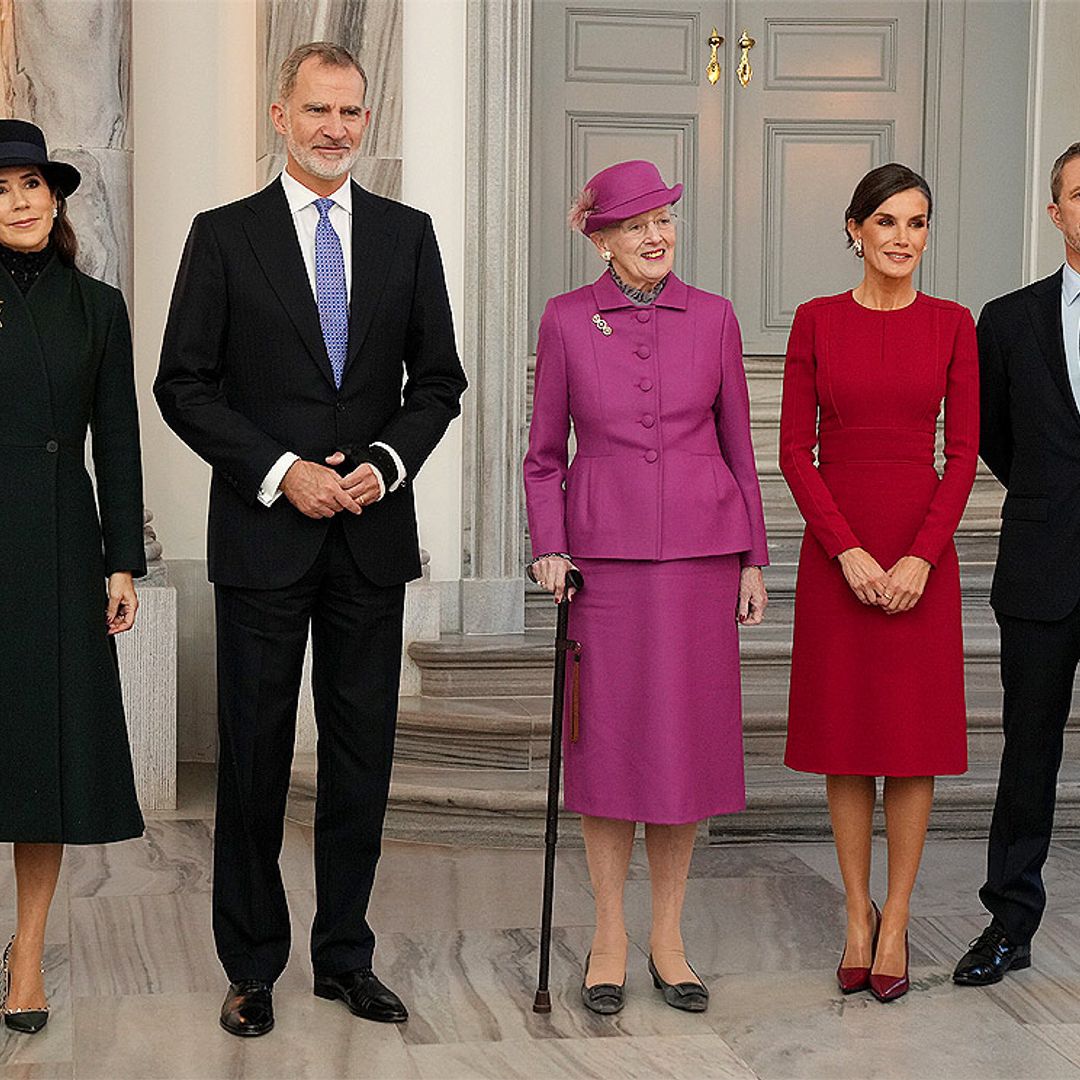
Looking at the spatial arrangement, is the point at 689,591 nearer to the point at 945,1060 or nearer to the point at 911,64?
the point at 945,1060

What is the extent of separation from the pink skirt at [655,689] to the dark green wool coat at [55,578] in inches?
38.0

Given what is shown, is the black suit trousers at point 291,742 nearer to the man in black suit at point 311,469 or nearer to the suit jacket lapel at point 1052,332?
the man in black suit at point 311,469

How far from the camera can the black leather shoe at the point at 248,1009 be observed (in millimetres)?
3574

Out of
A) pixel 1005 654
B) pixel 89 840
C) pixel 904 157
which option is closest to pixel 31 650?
pixel 89 840

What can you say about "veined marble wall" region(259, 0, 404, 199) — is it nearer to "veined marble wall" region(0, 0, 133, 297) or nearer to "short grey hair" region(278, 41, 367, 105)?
"veined marble wall" region(0, 0, 133, 297)

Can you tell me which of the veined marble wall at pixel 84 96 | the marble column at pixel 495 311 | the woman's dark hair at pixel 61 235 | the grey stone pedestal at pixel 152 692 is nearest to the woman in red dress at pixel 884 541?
the woman's dark hair at pixel 61 235

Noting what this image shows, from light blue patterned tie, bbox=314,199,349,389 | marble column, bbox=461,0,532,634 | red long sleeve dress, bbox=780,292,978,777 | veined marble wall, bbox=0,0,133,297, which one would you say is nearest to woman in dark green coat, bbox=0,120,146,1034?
light blue patterned tie, bbox=314,199,349,389

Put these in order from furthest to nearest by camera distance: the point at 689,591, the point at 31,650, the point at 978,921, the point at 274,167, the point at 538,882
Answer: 1. the point at 274,167
2. the point at 538,882
3. the point at 978,921
4. the point at 689,591
5. the point at 31,650

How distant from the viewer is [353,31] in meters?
5.95

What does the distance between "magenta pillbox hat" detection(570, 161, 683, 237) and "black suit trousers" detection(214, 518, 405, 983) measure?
779 millimetres

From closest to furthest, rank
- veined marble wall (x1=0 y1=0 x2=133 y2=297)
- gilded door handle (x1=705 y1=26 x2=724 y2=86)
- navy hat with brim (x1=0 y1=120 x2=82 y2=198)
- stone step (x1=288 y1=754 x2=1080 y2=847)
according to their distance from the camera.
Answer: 1. navy hat with brim (x1=0 y1=120 x2=82 y2=198)
2. stone step (x1=288 y1=754 x2=1080 y2=847)
3. veined marble wall (x1=0 y1=0 x2=133 y2=297)
4. gilded door handle (x1=705 y1=26 x2=724 y2=86)

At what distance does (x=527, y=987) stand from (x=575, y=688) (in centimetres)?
69

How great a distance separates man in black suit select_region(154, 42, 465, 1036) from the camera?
11.5 ft

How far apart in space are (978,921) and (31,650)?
242cm
